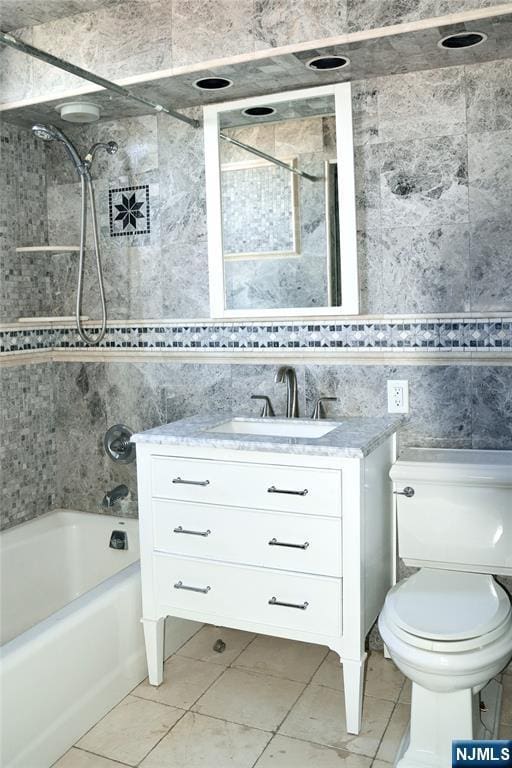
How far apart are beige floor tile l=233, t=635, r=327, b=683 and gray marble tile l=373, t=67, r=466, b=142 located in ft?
6.13

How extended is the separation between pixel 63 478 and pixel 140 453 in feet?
3.41

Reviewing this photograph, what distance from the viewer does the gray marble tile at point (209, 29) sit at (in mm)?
2395

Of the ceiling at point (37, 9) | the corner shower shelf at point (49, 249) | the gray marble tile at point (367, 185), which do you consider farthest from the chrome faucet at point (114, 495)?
the ceiling at point (37, 9)

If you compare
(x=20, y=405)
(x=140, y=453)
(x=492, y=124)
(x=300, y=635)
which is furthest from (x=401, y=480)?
(x=20, y=405)

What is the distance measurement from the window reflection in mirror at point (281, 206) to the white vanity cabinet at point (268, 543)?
0.68 m

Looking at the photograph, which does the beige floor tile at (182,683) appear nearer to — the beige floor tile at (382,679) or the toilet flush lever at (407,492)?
the beige floor tile at (382,679)

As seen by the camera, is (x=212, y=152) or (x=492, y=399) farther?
(x=212, y=152)

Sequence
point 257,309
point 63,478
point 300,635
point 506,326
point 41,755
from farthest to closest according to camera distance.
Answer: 1. point 63,478
2. point 257,309
3. point 506,326
4. point 300,635
5. point 41,755

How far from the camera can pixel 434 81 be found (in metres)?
2.45

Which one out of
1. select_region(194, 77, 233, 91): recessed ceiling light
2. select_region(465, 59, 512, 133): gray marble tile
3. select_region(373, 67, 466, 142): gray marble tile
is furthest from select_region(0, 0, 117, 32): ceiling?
select_region(465, 59, 512, 133): gray marble tile

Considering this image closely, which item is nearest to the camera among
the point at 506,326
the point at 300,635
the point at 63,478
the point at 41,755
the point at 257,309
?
the point at 41,755

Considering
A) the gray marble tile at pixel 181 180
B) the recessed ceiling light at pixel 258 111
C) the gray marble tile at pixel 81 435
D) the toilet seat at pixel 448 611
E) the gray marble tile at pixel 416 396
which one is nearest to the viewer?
the toilet seat at pixel 448 611

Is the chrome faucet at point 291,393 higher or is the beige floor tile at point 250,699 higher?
the chrome faucet at point 291,393

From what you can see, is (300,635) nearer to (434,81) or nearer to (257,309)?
(257,309)
